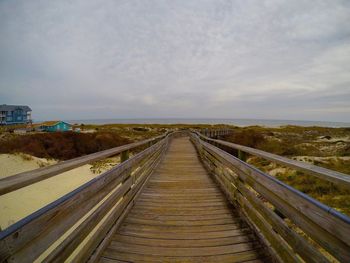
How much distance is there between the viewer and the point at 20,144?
13742 mm

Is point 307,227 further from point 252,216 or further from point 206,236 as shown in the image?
point 206,236

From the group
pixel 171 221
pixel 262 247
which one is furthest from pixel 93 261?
pixel 262 247

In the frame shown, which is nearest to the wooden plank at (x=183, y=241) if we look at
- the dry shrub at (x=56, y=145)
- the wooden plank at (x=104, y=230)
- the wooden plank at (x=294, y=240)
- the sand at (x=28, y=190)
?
the wooden plank at (x=104, y=230)

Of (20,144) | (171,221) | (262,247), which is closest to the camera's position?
(262,247)

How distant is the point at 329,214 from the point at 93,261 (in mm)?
2247

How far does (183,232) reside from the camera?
290 cm

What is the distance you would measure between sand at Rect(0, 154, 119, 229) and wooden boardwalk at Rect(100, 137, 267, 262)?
5.67 m

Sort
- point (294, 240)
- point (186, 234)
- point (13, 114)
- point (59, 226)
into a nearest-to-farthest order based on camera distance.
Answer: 1. point (59, 226)
2. point (294, 240)
3. point (186, 234)
4. point (13, 114)

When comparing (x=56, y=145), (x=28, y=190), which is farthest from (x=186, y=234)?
(x=56, y=145)

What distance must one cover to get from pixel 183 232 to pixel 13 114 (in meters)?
73.6

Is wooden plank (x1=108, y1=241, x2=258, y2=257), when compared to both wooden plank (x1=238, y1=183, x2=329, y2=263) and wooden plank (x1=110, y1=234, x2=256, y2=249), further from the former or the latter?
wooden plank (x1=238, y1=183, x2=329, y2=263)

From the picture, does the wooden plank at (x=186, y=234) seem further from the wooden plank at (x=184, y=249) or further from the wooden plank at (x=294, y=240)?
the wooden plank at (x=294, y=240)

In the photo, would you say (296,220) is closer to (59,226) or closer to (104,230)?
(59,226)

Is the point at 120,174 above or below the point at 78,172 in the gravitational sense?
above
